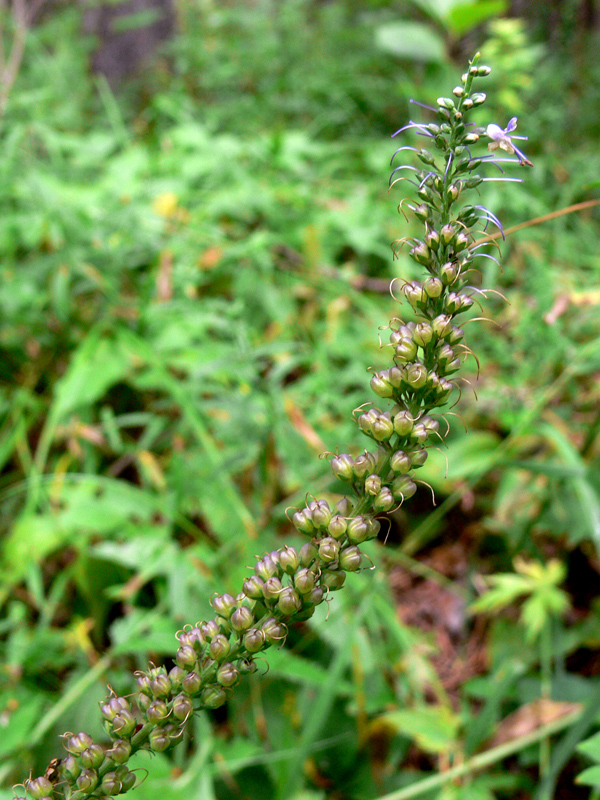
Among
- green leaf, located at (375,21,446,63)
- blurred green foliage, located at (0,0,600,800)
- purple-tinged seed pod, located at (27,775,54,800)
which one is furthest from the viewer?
green leaf, located at (375,21,446,63)

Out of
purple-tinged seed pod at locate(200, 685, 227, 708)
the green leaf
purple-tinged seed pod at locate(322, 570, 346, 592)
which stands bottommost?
purple-tinged seed pod at locate(200, 685, 227, 708)

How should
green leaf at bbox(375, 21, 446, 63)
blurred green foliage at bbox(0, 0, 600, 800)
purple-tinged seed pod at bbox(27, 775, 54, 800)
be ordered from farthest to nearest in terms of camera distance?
green leaf at bbox(375, 21, 446, 63)
blurred green foliage at bbox(0, 0, 600, 800)
purple-tinged seed pod at bbox(27, 775, 54, 800)

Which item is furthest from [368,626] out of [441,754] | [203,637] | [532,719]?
[203,637]

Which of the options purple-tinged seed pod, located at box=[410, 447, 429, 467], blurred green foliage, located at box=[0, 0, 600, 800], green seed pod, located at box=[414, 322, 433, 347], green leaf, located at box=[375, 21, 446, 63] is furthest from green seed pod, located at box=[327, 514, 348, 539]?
green leaf, located at box=[375, 21, 446, 63]

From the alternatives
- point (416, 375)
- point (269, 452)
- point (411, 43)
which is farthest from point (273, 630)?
point (411, 43)

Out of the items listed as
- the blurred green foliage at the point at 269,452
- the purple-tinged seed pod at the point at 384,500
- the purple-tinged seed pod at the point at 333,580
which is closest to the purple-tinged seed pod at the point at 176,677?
the purple-tinged seed pod at the point at 333,580

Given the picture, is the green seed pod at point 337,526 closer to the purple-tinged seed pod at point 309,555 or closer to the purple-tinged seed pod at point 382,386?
the purple-tinged seed pod at point 309,555

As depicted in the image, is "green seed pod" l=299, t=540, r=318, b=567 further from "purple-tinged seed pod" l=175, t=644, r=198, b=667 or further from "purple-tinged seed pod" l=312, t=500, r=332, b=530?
"purple-tinged seed pod" l=175, t=644, r=198, b=667

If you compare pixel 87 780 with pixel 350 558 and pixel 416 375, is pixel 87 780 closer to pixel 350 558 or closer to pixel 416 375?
pixel 350 558
